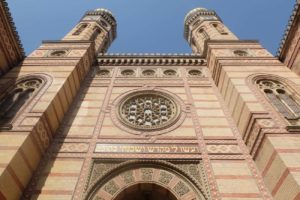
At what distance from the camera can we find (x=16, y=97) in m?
6.91

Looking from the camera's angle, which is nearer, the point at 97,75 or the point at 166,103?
the point at 166,103

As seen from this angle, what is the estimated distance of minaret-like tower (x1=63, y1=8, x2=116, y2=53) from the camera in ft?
38.1

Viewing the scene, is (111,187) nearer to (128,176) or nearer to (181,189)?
(128,176)

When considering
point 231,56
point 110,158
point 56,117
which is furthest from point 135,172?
point 231,56

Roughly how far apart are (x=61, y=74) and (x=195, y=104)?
12.4 ft

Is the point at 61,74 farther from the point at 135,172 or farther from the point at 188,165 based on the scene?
the point at 188,165

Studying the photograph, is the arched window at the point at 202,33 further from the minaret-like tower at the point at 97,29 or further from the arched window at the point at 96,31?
the arched window at the point at 96,31

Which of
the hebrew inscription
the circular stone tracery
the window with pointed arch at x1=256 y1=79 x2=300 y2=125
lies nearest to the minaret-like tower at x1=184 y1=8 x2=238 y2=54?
the window with pointed arch at x1=256 y1=79 x2=300 y2=125

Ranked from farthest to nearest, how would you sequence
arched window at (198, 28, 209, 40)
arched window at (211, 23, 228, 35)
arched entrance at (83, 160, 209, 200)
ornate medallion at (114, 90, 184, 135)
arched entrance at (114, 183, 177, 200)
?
1. arched window at (198, 28, 209, 40)
2. arched window at (211, 23, 228, 35)
3. ornate medallion at (114, 90, 184, 135)
4. arched entrance at (114, 183, 177, 200)
5. arched entrance at (83, 160, 209, 200)

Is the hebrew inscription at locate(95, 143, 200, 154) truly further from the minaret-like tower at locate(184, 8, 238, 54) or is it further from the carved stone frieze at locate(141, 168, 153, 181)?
the minaret-like tower at locate(184, 8, 238, 54)

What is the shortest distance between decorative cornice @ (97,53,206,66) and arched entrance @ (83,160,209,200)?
4.82m

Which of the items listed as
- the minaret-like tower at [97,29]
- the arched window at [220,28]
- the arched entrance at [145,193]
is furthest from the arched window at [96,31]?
the arched entrance at [145,193]

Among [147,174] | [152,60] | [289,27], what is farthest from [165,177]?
[289,27]

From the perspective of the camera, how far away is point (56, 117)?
6398mm
